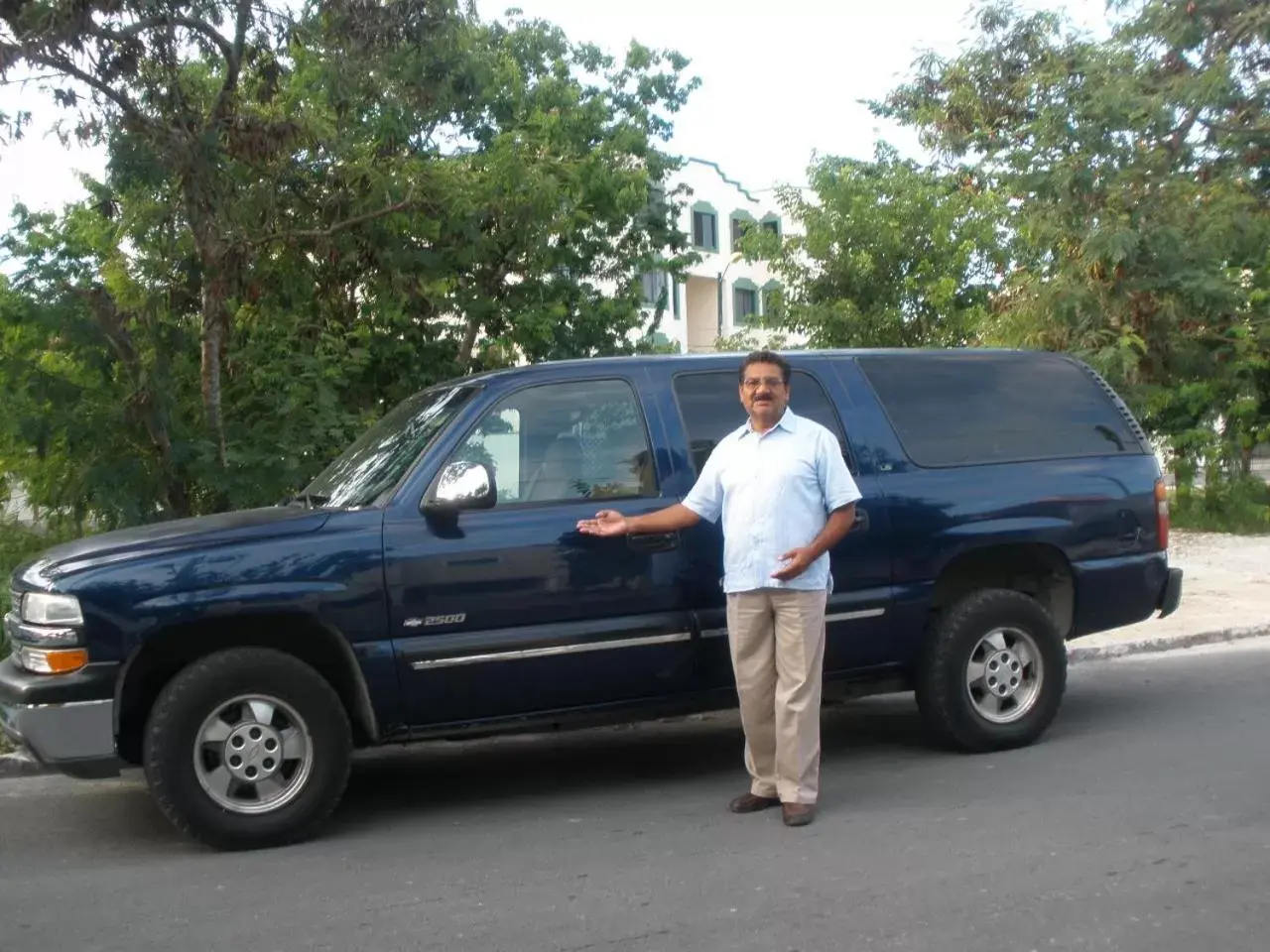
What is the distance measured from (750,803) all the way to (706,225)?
4109 cm

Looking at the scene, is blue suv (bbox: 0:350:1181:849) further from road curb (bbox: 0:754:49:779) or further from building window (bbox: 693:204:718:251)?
building window (bbox: 693:204:718:251)

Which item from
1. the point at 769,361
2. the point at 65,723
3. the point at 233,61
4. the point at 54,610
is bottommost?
the point at 65,723

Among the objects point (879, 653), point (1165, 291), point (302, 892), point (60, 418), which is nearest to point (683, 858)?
point (302, 892)

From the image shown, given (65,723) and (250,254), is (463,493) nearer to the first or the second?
(65,723)

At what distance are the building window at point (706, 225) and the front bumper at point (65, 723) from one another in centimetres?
4026

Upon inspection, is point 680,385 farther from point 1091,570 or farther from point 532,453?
point 1091,570

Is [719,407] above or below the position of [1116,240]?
below

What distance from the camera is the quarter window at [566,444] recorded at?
20.7 ft

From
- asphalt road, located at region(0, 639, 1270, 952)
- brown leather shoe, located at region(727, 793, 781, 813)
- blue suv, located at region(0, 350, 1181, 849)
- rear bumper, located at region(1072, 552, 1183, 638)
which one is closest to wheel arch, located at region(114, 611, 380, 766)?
blue suv, located at region(0, 350, 1181, 849)

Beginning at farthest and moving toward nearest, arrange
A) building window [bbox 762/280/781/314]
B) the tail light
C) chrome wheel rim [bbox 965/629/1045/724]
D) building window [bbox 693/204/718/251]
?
building window [bbox 693/204/718/251] < building window [bbox 762/280/781/314] < the tail light < chrome wheel rim [bbox 965/629/1045/724]

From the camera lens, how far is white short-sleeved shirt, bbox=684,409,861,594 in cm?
587

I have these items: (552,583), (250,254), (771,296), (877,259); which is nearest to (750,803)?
(552,583)

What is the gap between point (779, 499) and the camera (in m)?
5.86

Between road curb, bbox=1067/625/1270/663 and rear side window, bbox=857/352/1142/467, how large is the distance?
3011 millimetres
